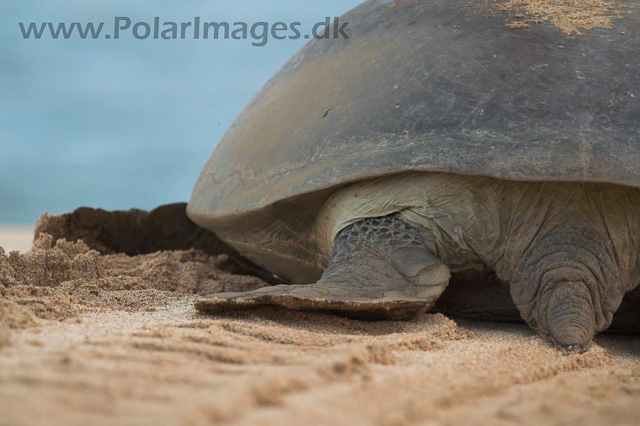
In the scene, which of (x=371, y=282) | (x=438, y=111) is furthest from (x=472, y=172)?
(x=371, y=282)

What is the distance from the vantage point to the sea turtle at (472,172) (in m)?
1.87

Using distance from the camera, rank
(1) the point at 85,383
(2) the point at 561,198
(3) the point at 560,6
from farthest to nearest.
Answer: (3) the point at 560,6, (2) the point at 561,198, (1) the point at 85,383

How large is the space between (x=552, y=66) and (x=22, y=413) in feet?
6.21

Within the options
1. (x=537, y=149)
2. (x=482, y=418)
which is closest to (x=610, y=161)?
(x=537, y=149)

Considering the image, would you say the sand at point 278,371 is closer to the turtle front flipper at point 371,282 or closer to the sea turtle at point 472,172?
the turtle front flipper at point 371,282

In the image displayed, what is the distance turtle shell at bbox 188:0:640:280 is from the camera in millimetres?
1930

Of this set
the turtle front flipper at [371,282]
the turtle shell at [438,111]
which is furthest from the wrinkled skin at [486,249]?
the turtle shell at [438,111]

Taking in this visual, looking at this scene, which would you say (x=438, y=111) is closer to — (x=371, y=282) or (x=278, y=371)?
(x=371, y=282)

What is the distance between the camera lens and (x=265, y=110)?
3.18 m

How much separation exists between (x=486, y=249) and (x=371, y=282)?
43 centimetres

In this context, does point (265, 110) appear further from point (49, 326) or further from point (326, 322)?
point (49, 326)

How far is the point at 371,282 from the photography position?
6.36 feet

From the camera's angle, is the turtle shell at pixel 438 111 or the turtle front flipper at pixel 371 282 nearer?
the turtle front flipper at pixel 371 282

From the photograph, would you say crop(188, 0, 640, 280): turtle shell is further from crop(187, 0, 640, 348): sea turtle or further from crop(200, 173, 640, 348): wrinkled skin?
crop(200, 173, 640, 348): wrinkled skin
